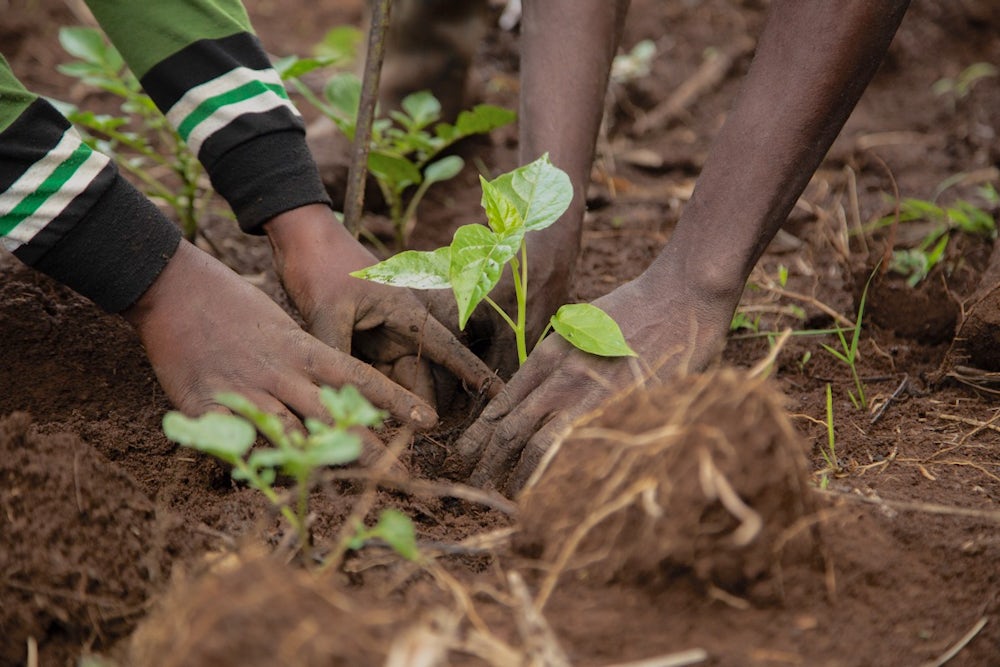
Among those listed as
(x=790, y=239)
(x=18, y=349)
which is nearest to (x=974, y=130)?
(x=790, y=239)

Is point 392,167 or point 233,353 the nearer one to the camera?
point 233,353

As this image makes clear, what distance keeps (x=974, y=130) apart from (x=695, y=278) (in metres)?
2.04

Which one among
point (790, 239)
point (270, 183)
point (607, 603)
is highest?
point (270, 183)

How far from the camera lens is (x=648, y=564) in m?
0.98

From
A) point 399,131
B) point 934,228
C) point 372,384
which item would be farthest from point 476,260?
point 934,228

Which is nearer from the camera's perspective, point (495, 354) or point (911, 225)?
point (495, 354)

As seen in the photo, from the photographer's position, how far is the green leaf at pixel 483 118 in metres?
2.14

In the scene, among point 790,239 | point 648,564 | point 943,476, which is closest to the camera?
point 648,564

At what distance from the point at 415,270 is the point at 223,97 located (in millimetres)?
548

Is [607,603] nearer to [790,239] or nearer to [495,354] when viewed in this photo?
[495,354]

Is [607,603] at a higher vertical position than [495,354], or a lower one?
higher

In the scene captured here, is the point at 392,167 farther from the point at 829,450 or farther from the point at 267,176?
the point at 829,450

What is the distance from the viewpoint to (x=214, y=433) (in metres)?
0.97

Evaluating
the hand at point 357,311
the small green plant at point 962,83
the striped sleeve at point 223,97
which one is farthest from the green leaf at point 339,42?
the small green plant at point 962,83
